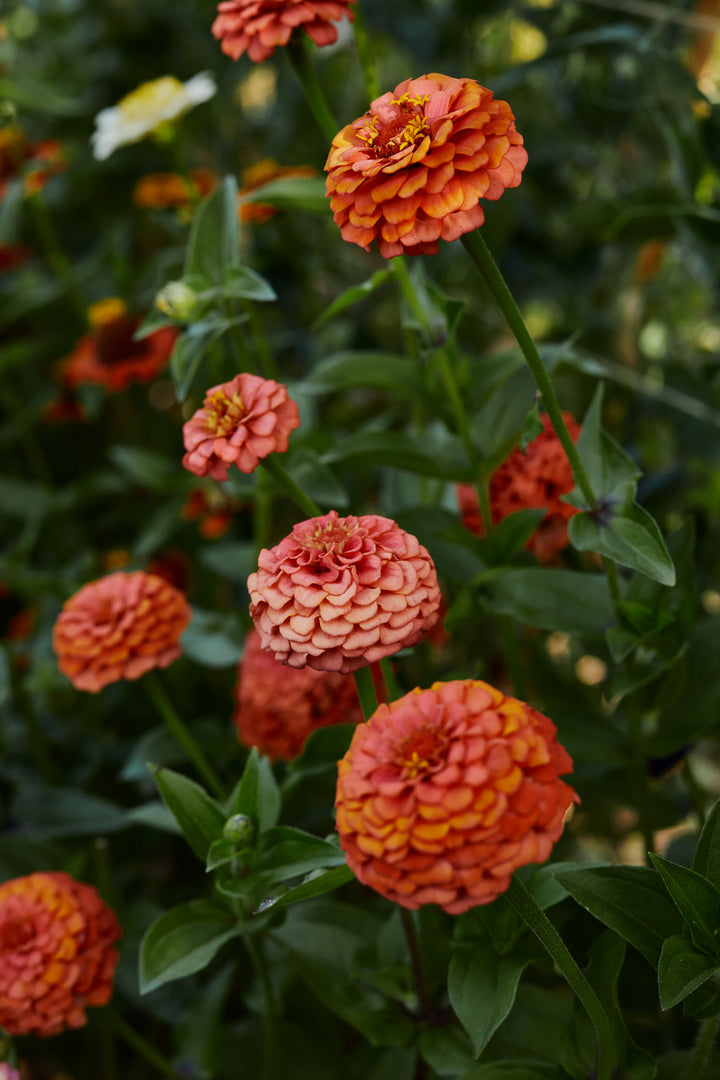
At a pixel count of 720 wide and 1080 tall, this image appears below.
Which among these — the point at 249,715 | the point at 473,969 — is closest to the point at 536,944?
the point at 473,969

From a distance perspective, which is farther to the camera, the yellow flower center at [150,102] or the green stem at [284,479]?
the yellow flower center at [150,102]

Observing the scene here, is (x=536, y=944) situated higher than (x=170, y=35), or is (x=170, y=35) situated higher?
(x=170, y=35)

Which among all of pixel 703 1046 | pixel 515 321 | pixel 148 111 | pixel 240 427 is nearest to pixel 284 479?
pixel 240 427

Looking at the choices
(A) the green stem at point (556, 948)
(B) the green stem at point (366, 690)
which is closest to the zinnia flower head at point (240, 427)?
(B) the green stem at point (366, 690)

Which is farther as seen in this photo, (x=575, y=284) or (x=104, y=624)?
(x=575, y=284)

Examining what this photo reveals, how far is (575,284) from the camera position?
1.17 metres

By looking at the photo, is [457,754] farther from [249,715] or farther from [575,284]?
[575,284]

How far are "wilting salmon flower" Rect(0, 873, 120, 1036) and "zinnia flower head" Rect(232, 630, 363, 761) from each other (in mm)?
148

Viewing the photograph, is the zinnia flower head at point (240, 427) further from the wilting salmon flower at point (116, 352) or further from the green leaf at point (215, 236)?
the wilting salmon flower at point (116, 352)

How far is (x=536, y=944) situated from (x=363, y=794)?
208 millimetres

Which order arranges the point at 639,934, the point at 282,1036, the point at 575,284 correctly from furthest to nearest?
1. the point at 575,284
2. the point at 282,1036
3. the point at 639,934

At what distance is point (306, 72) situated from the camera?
577mm

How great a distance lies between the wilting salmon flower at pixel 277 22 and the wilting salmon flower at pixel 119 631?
322 millimetres

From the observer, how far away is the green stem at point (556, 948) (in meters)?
0.42
